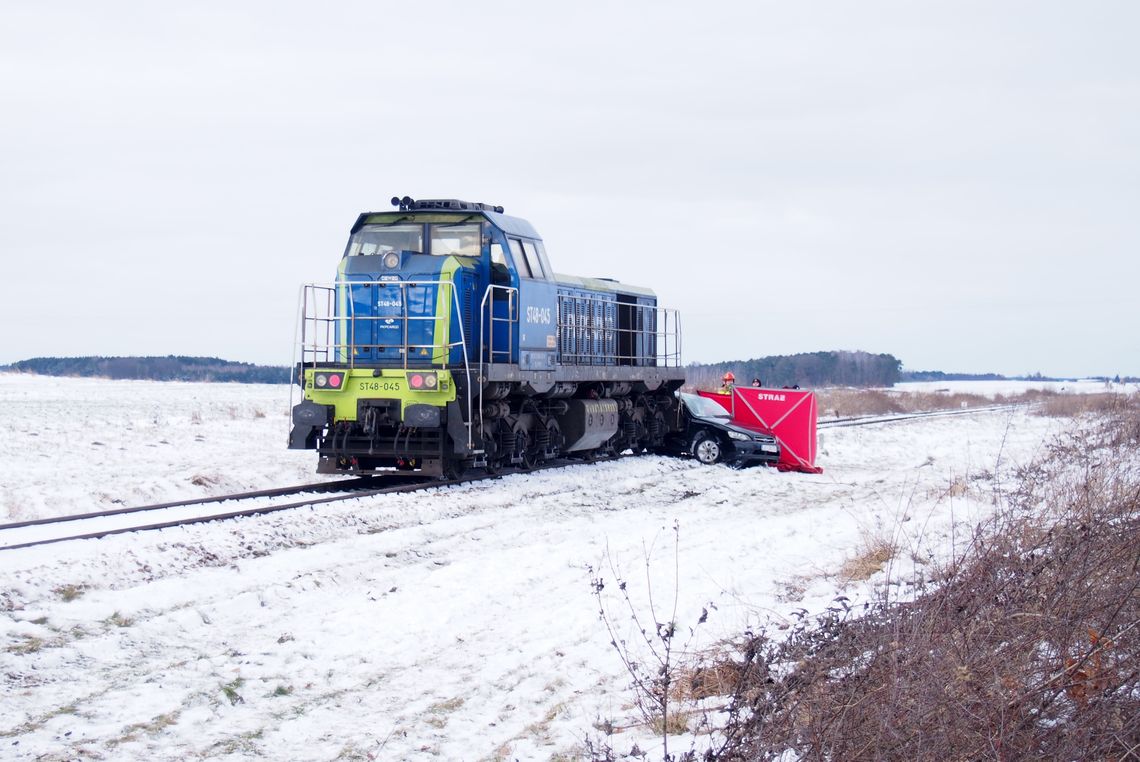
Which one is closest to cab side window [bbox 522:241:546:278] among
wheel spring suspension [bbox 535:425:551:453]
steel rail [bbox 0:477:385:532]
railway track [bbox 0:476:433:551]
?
wheel spring suspension [bbox 535:425:551:453]

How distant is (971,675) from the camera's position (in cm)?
436

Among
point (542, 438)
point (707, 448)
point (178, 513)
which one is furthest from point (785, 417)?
point (178, 513)

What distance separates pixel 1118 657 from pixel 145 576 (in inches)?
275

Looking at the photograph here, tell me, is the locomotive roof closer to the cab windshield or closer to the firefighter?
the cab windshield

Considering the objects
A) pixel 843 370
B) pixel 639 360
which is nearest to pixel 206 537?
pixel 639 360

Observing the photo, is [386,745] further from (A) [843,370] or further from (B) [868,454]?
(A) [843,370]

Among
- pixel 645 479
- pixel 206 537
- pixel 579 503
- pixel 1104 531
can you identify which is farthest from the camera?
pixel 645 479

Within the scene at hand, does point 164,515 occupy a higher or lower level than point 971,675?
lower

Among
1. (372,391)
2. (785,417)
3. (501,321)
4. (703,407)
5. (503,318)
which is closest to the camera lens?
(372,391)

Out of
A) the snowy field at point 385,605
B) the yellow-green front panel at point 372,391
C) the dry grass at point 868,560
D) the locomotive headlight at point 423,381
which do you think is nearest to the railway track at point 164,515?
the snowy field at point 385,605

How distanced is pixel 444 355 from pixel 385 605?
689cm

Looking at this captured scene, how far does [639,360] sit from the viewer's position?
70.0 ft

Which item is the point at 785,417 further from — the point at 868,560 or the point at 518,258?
the point at 868,560

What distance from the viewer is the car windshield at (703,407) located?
2100cm
